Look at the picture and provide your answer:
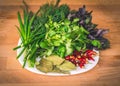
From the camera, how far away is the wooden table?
3.18ft

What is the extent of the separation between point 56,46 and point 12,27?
0.84 ft

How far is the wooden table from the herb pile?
0.04 metres

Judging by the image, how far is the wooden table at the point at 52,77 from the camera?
969mm

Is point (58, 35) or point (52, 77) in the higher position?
point (58, 35)

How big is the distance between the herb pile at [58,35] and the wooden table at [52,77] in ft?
0.14

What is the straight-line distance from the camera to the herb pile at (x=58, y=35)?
99cm

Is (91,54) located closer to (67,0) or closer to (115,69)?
(115,69)

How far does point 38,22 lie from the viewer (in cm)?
109

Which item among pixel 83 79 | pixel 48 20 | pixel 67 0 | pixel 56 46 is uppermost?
pixel 67 0

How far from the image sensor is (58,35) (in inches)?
39.5

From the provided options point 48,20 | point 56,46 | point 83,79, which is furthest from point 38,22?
point 83,79

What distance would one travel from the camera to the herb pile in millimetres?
989

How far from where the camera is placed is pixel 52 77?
0.98 m

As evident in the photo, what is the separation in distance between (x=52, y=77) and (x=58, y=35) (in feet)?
0.47
